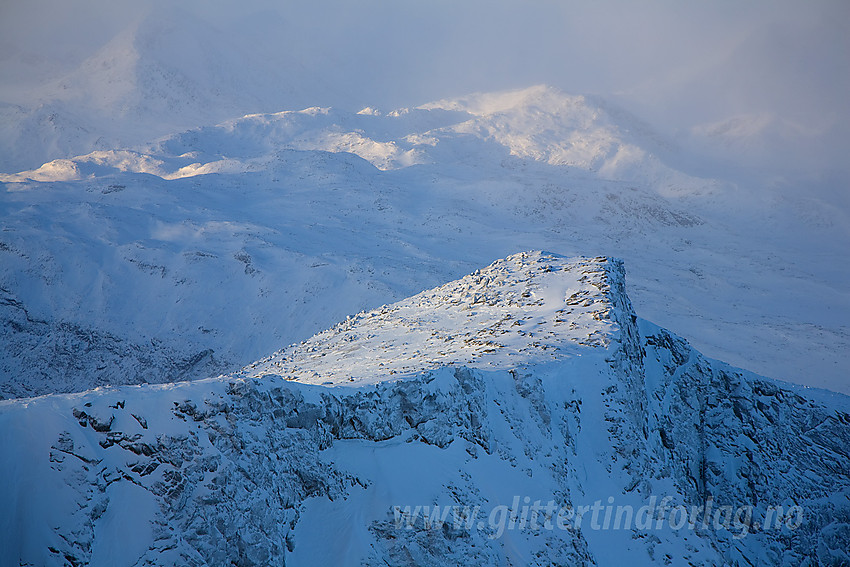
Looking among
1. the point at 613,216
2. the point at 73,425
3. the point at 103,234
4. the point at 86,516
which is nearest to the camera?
the point at 86,516

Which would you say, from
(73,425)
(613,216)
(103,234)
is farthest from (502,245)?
(73,425)

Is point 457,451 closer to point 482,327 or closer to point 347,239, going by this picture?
point 482,327

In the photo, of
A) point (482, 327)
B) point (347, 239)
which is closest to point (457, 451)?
point (482, 327)

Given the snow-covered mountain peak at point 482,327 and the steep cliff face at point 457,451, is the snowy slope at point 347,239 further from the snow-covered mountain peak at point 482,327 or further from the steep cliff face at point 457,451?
the steep cliff face at point 457,451

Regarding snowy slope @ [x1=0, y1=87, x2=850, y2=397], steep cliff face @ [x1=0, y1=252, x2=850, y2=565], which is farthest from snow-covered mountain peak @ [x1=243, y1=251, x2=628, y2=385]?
snowy slope @ [x1=0, y1=87, x2=850, y2=397]

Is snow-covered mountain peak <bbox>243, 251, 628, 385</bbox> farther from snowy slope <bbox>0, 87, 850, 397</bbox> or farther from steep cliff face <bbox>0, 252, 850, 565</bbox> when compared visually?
snowy slope <bbox>0, 87, 850, 397</bbox>

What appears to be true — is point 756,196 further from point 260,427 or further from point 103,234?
point 260,427
